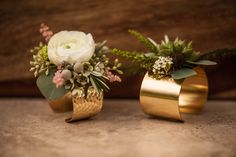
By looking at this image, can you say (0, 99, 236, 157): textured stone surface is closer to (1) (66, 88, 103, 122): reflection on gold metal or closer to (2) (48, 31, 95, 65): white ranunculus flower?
(1) (66, 88, 103, 122): reflection on gold metal

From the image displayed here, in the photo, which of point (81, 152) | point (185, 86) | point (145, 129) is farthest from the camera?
point (185, 86)

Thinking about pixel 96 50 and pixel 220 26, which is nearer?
pixel 96 50

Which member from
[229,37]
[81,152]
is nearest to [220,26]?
[229,37]

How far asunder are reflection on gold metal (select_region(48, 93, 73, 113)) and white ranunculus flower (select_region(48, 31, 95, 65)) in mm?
171

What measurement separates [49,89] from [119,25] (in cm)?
43

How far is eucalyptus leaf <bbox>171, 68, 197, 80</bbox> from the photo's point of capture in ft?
3.27

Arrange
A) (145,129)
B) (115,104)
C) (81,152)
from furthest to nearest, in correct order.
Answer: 1. (115,104)
2. (145,129)
3. (81,152)

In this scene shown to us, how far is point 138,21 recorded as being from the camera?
52.1 inches

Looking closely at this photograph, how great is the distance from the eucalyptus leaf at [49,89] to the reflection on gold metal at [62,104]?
0.12 metres

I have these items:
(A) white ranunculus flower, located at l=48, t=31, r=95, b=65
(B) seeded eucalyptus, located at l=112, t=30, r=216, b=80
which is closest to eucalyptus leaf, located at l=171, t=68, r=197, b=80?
(B) seeded eucalyptus, located at l=112, t=30, r=216, b=80

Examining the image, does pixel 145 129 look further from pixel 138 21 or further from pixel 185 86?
pixel 138 21

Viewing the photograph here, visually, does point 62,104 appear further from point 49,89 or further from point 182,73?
point 182,73

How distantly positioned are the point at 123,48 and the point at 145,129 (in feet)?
1.42

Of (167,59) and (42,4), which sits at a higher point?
(42,4)
